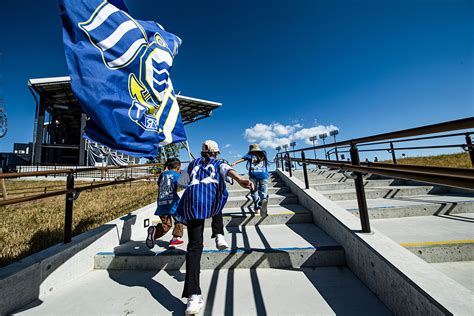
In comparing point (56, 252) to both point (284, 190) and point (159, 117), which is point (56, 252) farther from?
point (284, 190)

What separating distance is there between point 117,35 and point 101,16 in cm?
23

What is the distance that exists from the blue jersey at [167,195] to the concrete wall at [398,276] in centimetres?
228

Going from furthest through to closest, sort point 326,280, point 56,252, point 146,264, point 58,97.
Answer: point 58,97 → point 146,264 → point 56,252 → point 326,280

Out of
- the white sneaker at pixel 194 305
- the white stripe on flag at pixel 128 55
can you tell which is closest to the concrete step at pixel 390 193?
the white sneaker at pixel 194 305

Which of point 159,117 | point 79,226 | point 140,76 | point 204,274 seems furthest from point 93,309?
point 140,76

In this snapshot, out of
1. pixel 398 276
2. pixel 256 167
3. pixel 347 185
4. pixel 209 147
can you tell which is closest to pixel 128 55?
pixel 209 147

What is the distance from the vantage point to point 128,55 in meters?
2.66

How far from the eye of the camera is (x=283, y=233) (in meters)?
2.74

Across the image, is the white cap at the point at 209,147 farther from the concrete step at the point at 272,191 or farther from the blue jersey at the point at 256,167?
the concrete step at the point at 272,191

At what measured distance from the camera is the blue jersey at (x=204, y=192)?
178 cm

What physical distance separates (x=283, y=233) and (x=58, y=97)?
3314cm

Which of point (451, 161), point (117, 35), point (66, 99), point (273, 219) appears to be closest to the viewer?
point (117, 35)

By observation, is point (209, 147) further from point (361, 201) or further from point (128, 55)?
point (128, 55)

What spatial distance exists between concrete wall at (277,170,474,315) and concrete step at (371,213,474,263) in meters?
0.40
